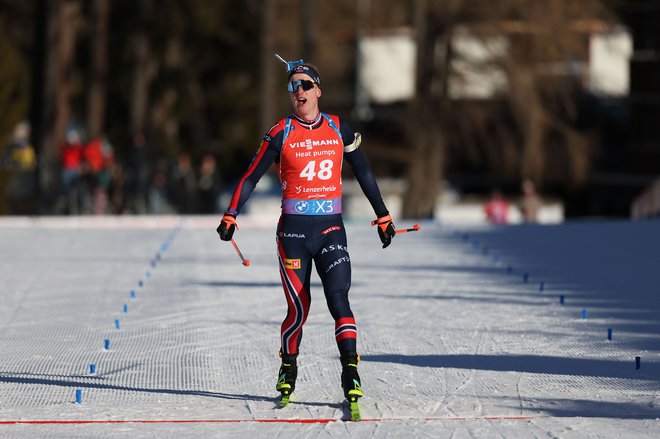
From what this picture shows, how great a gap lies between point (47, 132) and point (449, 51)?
31.1ft

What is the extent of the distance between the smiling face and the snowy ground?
1557 millimetres

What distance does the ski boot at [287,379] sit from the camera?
8430 mm

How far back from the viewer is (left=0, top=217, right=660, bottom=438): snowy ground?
813 cm

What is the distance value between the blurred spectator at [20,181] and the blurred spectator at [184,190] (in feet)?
9.31

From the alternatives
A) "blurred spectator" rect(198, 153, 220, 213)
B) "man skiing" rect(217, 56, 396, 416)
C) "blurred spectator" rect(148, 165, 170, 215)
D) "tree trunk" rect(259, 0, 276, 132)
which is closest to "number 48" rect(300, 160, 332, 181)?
"man skiing" rect(217, 56, 396, 416)

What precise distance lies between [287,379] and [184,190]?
23.7 m

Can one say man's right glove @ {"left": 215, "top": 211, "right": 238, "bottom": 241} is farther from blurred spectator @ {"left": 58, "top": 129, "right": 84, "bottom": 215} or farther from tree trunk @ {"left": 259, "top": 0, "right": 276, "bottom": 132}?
tree trunk @ {"left": 259, "top": 0, "right": 276, "bottom": 132}

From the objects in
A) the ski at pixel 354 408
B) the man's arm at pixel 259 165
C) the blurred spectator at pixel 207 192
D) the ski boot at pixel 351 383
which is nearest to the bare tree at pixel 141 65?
the blurred spectator at pixel 207 192

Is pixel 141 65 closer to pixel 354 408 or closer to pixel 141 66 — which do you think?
pixel 141 66

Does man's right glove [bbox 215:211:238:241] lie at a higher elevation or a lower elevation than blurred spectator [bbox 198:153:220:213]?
higher

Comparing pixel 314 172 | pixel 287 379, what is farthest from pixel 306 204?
pixel 287 379

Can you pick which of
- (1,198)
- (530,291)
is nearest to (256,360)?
(530,291)

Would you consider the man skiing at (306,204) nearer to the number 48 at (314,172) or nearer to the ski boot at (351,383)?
the number 48 at (314,172)

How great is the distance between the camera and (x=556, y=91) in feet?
125
